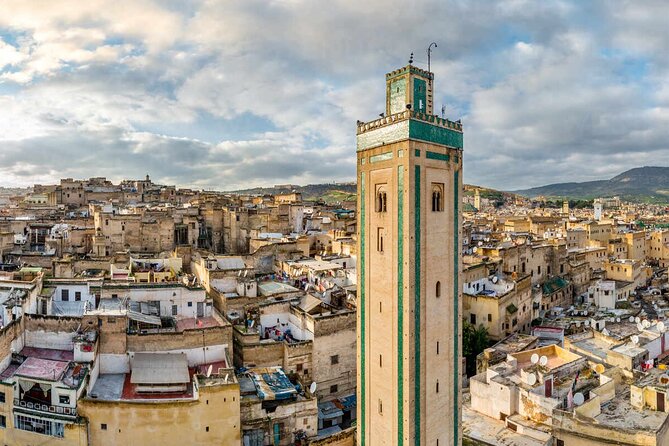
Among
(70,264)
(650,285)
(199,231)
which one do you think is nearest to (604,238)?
(650,285)

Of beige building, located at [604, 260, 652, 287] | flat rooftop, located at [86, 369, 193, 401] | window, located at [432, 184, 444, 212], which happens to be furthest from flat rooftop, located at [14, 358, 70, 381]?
beige building, located at [604, 260, 652, 287]

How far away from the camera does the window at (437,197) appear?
47.7 ft

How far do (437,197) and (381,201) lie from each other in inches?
62.5

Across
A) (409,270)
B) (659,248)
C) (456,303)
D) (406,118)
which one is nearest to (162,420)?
(409,270)

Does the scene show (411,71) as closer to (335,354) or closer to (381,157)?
(381,157)

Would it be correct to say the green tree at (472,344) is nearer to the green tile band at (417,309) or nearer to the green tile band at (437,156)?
the green tile band at (417,309)

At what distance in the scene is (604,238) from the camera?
52469mm

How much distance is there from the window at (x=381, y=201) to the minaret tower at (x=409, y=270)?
0.03 meters

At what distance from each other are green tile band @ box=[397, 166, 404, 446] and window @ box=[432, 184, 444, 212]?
46.2 inches

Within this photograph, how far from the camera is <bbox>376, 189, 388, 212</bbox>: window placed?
14.6m

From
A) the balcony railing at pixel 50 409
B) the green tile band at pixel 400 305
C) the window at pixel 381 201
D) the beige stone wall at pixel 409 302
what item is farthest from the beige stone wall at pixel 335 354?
the balcony railing at pixel 50 409

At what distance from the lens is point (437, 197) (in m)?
14.7

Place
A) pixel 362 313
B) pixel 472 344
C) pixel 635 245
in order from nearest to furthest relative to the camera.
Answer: pixel 362 313, pixel 472 344, pixel 635 245

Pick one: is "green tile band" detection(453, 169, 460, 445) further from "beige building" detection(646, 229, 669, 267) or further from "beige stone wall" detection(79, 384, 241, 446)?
"beige building" detection(646, 229, 669, 267)
